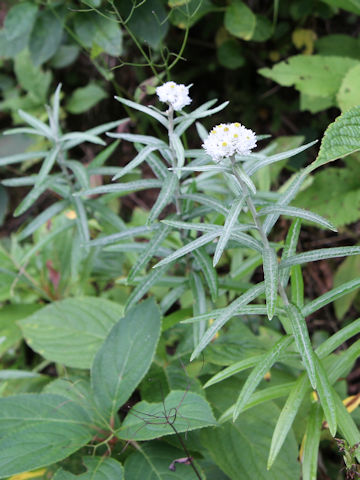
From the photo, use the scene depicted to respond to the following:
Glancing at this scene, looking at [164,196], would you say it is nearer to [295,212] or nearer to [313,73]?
[295,212]

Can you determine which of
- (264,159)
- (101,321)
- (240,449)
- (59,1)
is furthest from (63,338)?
(59,1)

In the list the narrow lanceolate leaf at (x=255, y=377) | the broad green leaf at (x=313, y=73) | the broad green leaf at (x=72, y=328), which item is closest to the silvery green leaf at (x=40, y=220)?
the broad green leaf at (x=72, y=328)

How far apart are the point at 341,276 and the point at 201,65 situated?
1.67 metres

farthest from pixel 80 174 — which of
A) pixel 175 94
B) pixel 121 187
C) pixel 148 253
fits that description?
pixel 175 94

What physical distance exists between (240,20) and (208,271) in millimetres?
1584

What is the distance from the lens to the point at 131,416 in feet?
4.57

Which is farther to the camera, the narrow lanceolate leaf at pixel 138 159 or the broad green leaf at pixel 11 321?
the broad green leaf at pixel 11 321

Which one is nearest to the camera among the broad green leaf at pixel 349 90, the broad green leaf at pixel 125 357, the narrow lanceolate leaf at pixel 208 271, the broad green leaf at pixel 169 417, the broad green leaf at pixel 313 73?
the broad green leaf at pixel 169 417

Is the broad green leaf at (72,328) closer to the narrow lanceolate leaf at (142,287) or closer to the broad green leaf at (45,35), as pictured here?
the narrow lanceolate leaf at (142,287)

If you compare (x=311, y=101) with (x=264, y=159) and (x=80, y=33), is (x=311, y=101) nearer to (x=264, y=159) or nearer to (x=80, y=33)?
(x=80, y=33)

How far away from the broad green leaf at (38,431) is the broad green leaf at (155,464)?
0.48 feet

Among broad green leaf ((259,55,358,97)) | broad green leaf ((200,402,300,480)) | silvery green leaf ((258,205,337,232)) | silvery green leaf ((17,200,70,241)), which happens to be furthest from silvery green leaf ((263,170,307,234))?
broad green leaf ((259,55,358,97))

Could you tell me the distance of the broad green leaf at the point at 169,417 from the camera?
1.24 metres

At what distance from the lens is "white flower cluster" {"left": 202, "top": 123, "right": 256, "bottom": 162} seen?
101 cm
